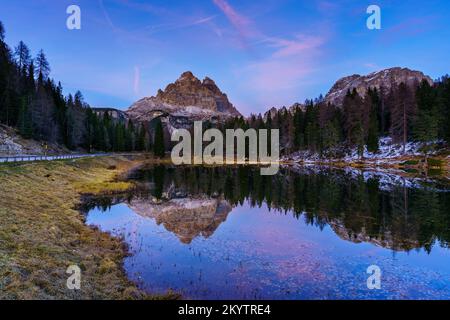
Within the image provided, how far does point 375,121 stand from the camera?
308 feet

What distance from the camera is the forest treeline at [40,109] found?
80.6 m

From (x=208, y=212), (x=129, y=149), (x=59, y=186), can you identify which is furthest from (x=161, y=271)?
(x=129, y=149)

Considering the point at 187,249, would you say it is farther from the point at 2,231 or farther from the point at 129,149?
the point at 129,149

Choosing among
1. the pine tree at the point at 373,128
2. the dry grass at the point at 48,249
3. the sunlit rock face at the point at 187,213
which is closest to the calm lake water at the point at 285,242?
the sunlit rock face at the point at 187,213

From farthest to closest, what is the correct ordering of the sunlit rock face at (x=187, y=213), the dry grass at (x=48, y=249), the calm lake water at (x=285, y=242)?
1. the sunlit rock face at (x=187, y=213)
2. the calm lake water at (x=285, y=242)
3. the dry grass at (x=48, y=249)

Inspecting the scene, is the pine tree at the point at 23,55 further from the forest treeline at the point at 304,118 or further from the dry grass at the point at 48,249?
the dry grass at the point at 48,249

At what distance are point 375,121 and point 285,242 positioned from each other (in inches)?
3294

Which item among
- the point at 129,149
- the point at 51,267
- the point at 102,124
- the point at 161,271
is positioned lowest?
the point at 161,271

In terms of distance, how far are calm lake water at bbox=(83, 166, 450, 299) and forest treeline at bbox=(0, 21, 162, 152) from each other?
190ft

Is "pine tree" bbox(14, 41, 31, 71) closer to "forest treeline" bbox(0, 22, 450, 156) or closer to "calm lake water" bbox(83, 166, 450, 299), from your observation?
"forest treeline" bbox(0, 22, 450, 156)

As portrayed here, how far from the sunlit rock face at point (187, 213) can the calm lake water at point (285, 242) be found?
0.09 meters

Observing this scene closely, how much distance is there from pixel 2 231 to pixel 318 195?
33684mm

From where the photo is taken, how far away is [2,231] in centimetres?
1603

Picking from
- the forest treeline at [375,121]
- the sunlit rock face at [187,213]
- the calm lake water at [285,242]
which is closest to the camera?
the calm lake water at [285,242]
